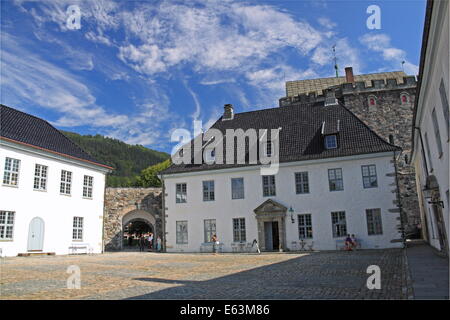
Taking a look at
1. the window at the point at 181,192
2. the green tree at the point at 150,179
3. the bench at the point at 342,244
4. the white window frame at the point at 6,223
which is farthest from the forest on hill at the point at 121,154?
the bench at the point at 342,244

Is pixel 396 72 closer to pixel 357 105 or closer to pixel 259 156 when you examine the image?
pixel 357 105

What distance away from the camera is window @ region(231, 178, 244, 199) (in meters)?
26.9

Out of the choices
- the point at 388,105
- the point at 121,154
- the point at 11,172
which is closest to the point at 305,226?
the point at 11,172

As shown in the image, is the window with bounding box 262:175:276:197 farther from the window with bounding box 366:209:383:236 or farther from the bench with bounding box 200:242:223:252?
the window with bounding box 366:209:383:236

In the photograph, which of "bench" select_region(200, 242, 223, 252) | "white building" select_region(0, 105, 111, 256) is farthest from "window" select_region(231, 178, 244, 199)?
"white building" select_region(0, 105, 111, 256)

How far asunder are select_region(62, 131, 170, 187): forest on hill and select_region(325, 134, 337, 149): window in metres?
101

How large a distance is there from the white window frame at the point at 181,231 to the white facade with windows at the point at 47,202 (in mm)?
6284

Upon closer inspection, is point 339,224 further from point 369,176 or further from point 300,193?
point 369,176

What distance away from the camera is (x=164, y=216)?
2902 centimetres

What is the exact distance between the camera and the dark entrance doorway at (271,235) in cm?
2581

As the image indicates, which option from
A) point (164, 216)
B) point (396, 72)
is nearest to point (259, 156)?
point (164, 216)

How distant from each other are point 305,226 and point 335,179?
3730 millimetres
